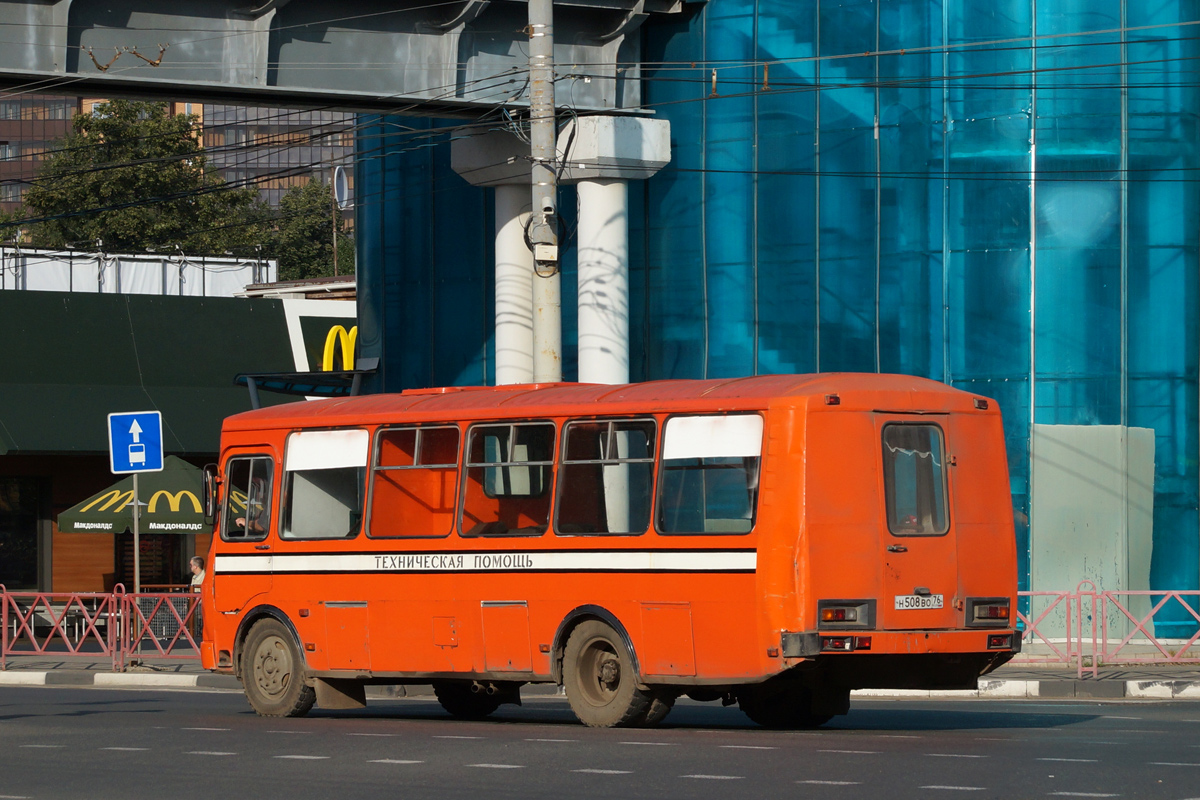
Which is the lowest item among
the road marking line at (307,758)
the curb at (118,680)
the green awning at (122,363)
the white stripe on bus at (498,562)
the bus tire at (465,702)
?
the curb at (118,680)

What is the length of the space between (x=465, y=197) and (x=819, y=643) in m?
18.4

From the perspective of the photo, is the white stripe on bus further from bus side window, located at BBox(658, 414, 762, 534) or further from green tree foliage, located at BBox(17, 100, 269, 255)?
green tree foliage, located at BBox(17, 100, 269, 255)

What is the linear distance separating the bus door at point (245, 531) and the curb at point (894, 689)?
3.90 m

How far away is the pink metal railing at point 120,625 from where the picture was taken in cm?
2531

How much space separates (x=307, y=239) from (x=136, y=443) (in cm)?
→ 6913

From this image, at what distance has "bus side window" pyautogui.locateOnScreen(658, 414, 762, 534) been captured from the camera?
14.6 metres

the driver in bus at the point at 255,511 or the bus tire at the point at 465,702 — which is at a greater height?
the driver in bus at the point at 255,511

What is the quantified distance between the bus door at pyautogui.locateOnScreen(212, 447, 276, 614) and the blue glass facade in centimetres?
1039

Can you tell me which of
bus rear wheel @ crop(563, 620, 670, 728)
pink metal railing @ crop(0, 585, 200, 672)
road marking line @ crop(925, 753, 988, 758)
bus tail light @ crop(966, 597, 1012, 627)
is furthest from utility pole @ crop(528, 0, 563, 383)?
road marking line @ crop(925, 753, 988, 758)

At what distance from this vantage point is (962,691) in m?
21.2

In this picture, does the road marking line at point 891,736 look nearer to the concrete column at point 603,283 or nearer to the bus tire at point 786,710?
the bus tire at point 786,710

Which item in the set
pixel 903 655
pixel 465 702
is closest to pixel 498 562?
pixel 465 702

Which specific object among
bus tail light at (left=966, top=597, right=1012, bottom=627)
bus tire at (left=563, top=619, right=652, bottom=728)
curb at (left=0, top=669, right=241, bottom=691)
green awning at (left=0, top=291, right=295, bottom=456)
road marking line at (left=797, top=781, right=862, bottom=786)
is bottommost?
curb at (left=0, top=669, right=241, bottom=691)

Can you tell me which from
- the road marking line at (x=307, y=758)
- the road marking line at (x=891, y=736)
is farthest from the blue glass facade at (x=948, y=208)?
the road marking line at (x=307, y=758)
